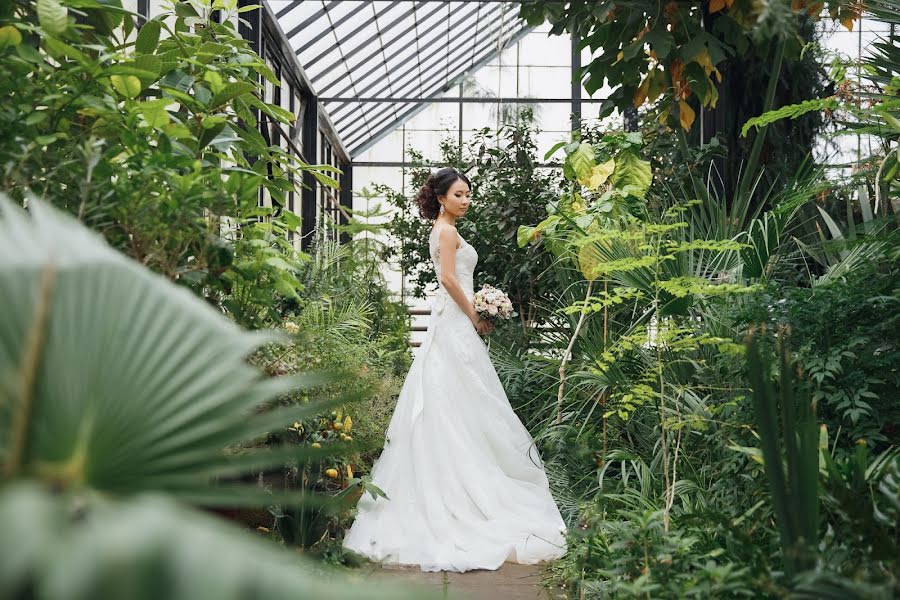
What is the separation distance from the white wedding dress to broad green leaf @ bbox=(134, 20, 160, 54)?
2090 mm

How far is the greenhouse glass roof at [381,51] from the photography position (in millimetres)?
9242

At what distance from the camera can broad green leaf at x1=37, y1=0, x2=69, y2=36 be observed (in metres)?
1.98

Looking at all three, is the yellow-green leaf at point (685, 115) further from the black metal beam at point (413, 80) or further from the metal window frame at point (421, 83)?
the metal window frame at point (421, 83)

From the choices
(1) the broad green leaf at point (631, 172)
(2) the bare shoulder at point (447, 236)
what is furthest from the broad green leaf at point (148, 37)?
(1) the broad green leaf at point (631, 172)

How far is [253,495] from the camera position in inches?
36.4

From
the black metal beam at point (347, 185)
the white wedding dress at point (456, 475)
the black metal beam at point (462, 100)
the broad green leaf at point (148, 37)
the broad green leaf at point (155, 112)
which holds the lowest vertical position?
the white wedding dress at point (456, 475)

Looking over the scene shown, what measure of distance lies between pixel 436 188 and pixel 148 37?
2.39m

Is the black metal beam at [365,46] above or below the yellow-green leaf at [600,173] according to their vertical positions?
above

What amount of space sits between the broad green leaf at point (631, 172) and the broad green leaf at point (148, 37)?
238 cm

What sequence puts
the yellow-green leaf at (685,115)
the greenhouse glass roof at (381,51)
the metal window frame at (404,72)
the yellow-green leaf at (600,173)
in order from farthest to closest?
1. the metal window frame at (404,72)
2. the greenhouse glass roof at (381,51)
3. the yellow-green leaf at (685,115)
4. the yellow-green leaf at (600,173)

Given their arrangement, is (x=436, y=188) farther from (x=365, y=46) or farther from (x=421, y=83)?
(x=421, y=83)

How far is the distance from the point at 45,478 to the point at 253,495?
221mm

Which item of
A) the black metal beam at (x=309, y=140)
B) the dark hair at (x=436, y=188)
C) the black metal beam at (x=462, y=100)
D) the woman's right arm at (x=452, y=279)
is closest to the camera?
the woman's right arm at (x=452, y=279)

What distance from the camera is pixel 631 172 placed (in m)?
4.14
